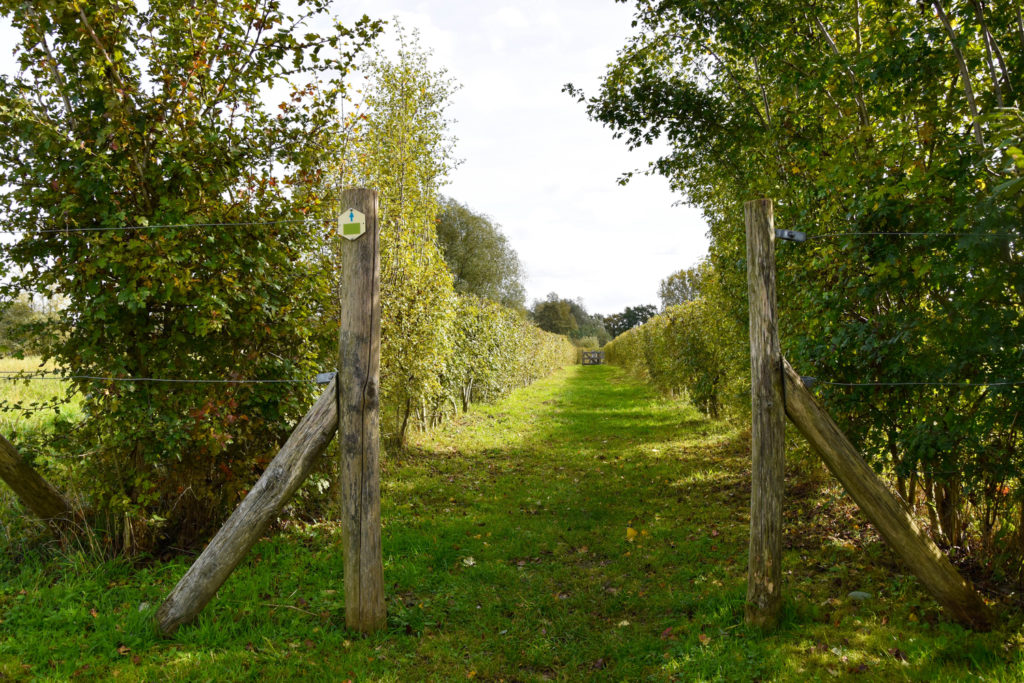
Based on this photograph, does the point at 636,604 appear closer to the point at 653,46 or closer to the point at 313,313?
the point at 313,313

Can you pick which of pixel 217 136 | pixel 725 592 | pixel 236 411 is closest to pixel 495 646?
pixel 725 592

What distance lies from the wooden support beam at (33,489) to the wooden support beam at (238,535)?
1982mm

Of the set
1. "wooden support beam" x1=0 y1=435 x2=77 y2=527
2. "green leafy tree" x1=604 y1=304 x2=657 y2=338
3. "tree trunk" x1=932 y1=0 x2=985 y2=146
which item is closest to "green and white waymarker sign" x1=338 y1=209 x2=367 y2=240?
"wooden support beam" x1=0 y1=435 x2=77 y2=527

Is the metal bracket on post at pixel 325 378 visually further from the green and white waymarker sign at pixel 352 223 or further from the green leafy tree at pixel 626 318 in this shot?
the green leafy tree at pixel 626 318

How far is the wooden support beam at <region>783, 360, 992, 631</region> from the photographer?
3.99 m

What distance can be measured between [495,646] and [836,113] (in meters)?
6.14

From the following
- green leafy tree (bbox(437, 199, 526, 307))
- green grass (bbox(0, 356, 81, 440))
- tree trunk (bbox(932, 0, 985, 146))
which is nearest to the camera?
tree trunk (bbox(932, 0, 985, 146))

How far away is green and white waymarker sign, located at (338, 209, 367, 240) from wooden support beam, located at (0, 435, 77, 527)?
366 centimetres

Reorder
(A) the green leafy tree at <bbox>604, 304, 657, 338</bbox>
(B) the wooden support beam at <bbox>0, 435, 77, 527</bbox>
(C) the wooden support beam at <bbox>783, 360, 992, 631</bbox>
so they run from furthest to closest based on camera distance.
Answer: (A) the green leafy tree at <bbox>604, 304, 657, 338</bbox>, (B) the wooden support beam at <bbox>0, 435, 77, 527</bbox>, (C) the wooden support beam at <bbox>783, 360, 992, 631</bbox>

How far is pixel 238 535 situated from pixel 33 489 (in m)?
2.54

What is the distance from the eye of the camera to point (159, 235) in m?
4.86

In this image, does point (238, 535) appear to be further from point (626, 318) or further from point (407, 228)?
point (626, 318)

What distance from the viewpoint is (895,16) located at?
17.7ft

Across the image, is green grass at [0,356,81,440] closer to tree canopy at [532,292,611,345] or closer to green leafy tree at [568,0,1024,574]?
green leafy tree at [568,0,1024,574]
